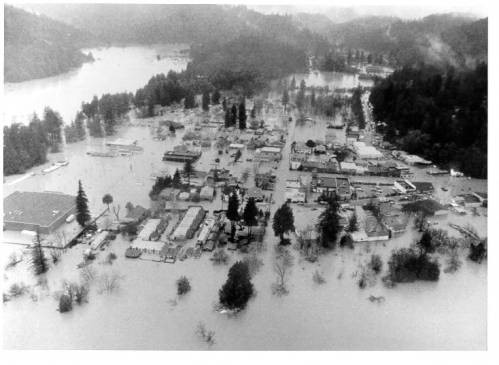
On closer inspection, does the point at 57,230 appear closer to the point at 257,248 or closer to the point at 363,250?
the point at 257,248

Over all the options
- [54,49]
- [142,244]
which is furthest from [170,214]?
[54,49]

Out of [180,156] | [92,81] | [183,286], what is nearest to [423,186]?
[180,156]

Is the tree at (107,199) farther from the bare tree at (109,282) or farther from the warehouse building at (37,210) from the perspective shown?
the bare tree at (109,282)

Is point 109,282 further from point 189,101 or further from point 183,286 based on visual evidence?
point 189,101

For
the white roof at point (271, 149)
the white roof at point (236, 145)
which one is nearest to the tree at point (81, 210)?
the white roof at point (271, 149)

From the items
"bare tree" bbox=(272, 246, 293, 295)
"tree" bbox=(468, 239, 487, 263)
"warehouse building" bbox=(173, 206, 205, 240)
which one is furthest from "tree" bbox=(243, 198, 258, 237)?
"tree" bbox=(468, 239, 487, 263)

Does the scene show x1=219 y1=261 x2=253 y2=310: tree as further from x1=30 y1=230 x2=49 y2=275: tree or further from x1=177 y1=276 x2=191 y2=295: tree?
x1=30 y1=230 x2=49 y2=275: tree
